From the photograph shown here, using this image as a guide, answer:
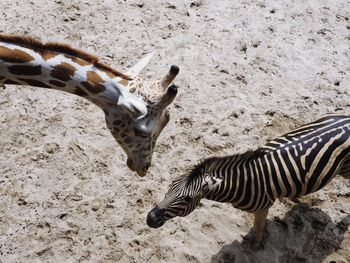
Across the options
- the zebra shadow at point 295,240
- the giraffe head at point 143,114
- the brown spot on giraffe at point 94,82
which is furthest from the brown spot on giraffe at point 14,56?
the zebra shadow at point 295,240

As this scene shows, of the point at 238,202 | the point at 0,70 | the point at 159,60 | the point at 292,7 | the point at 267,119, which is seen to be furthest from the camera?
the point at 292,7

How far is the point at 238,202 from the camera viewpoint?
4.84 m

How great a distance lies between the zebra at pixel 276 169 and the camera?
15.4ft

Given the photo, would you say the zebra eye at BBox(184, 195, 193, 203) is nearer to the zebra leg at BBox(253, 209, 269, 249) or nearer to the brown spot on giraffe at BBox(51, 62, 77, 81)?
the zebra leg at BBox(253, 209, 269, 249)

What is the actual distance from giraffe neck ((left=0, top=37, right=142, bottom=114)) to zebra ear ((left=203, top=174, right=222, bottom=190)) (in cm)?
124

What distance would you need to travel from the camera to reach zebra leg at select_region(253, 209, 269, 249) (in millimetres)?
5000

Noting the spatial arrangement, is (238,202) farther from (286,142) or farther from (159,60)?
(159,60)

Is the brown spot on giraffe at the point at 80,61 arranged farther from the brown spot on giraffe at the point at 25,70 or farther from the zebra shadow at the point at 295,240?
the zebra shadow at the point at 295,240

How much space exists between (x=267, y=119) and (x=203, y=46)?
159 centimetres

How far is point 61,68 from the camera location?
3.89 m

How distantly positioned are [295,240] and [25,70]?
348 centimetres

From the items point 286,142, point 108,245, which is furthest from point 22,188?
point 286,142

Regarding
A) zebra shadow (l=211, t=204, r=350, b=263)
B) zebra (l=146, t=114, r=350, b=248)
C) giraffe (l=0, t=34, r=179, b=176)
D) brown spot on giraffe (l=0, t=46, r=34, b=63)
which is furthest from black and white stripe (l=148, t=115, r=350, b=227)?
brown spot on giraffe (l=0, t=46, r=34, b=63)

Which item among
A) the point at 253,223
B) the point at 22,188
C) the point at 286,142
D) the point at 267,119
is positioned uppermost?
the point at 286,142
